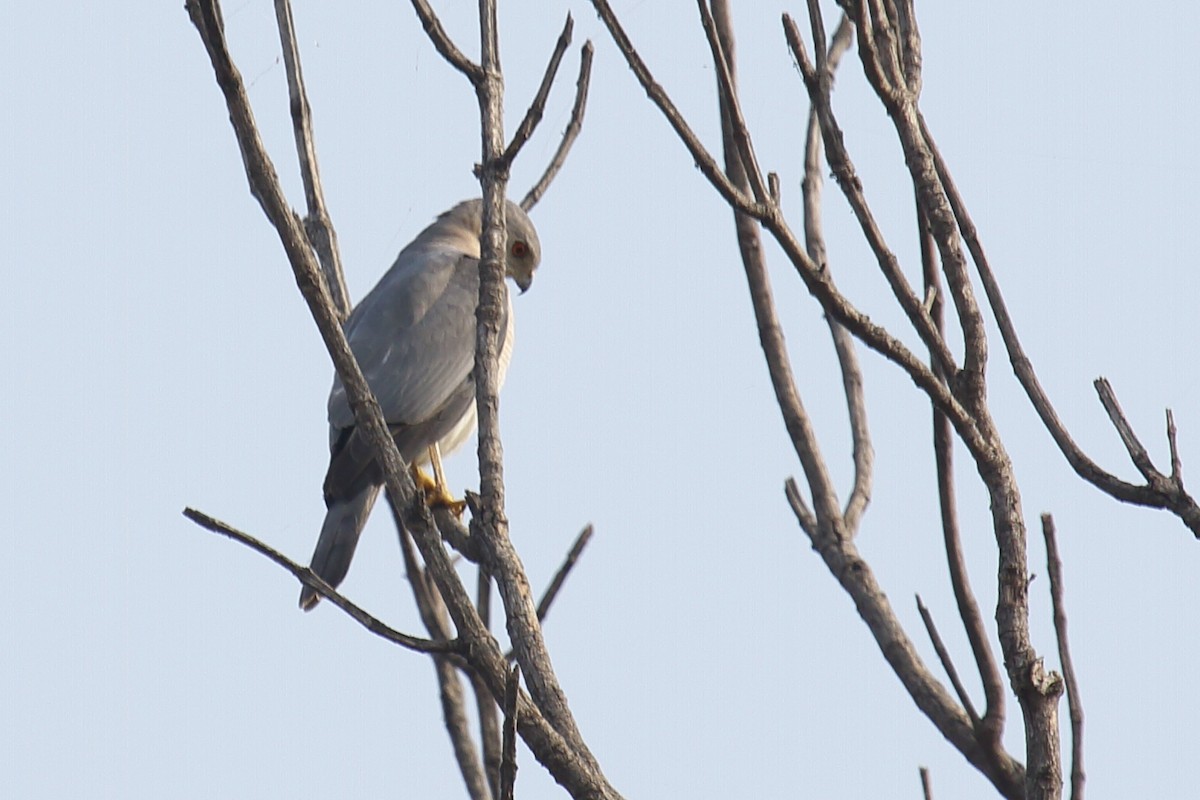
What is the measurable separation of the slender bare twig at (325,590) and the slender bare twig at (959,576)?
44.9 inches

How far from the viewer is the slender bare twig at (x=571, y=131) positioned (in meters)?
3.18

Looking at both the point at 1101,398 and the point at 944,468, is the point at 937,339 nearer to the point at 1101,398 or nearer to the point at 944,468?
the point at 1101,398

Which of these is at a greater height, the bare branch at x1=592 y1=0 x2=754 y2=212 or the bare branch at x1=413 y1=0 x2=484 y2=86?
the bare branch at x1=413 y1=0 x2=484 y2=86

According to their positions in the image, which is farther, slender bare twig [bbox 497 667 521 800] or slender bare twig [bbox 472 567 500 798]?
slender bare twig [bbox 472 567 500 798]

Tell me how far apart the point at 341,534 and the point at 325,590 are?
2.81 m

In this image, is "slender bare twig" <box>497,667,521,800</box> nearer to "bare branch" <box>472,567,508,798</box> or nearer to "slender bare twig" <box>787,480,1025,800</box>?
"slender bare twig" <box>787,480,1025,800</box>

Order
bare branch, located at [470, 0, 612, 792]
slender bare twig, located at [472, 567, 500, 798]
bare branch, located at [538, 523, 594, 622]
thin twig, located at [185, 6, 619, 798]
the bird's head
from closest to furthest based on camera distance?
1. thin twig, located at [185, 6, 619, 798]
2. bare branch, located at [470, 0, 612, 792]
3. bare branch, located at [538, 523, 594, 622]
4. slender bare twig, located at [472, 567, 500, 798]
5. the bird's head

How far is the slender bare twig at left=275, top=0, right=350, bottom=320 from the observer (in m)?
3.92

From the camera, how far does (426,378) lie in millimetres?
5105

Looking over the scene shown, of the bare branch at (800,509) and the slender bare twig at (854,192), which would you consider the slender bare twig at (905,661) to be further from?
the slender bare twig at (854,192)

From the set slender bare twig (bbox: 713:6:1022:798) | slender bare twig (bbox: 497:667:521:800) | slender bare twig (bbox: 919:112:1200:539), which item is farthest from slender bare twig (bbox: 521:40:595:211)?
slender bare twig (bbox: 497:667:521:800)

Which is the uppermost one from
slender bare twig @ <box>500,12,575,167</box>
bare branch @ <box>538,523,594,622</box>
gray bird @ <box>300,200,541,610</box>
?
gray bird @ <box>300,200,541,610</box>

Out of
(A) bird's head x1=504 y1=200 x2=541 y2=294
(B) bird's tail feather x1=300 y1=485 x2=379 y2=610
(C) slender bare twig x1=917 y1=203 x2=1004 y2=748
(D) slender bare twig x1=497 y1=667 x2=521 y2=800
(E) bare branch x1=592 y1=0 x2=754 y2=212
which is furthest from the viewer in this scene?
(A) bird's head x1=504 y1=200 x2=541 y2=294

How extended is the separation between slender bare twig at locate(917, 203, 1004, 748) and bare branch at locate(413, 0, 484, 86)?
2.83 feet
